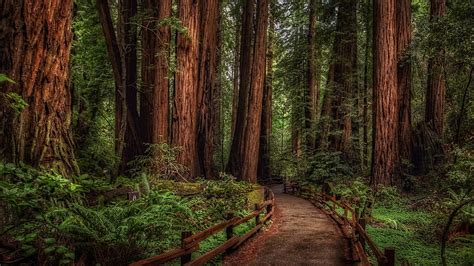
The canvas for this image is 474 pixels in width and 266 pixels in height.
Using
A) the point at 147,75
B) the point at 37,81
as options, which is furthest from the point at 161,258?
the point at 147,75

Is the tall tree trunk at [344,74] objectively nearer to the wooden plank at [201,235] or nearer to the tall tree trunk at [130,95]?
the tall tree trunk at [130,95]

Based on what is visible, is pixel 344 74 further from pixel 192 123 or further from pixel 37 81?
pixel 37 81

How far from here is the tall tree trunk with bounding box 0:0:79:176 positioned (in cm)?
586

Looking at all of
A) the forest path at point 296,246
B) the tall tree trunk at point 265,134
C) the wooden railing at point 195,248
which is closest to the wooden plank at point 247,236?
the wooden railing at point 195,248

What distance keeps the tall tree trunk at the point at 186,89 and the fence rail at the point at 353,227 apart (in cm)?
539

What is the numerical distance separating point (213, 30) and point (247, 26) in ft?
14.4

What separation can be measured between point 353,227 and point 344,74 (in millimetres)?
14891

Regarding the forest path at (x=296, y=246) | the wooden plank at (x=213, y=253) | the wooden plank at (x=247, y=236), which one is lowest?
the forest path at (x=296, y=246)

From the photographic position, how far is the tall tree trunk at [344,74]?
21953mm

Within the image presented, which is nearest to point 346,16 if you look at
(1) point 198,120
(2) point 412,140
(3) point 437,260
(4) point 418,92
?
(4) point 418,92

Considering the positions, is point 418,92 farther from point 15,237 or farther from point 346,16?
point 15,237

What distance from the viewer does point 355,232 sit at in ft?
29.3

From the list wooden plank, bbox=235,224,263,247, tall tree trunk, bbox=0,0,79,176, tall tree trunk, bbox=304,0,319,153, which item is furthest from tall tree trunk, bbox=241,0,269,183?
tall tree trunk, bbox=0,0,79,176

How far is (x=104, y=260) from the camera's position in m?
5.14
